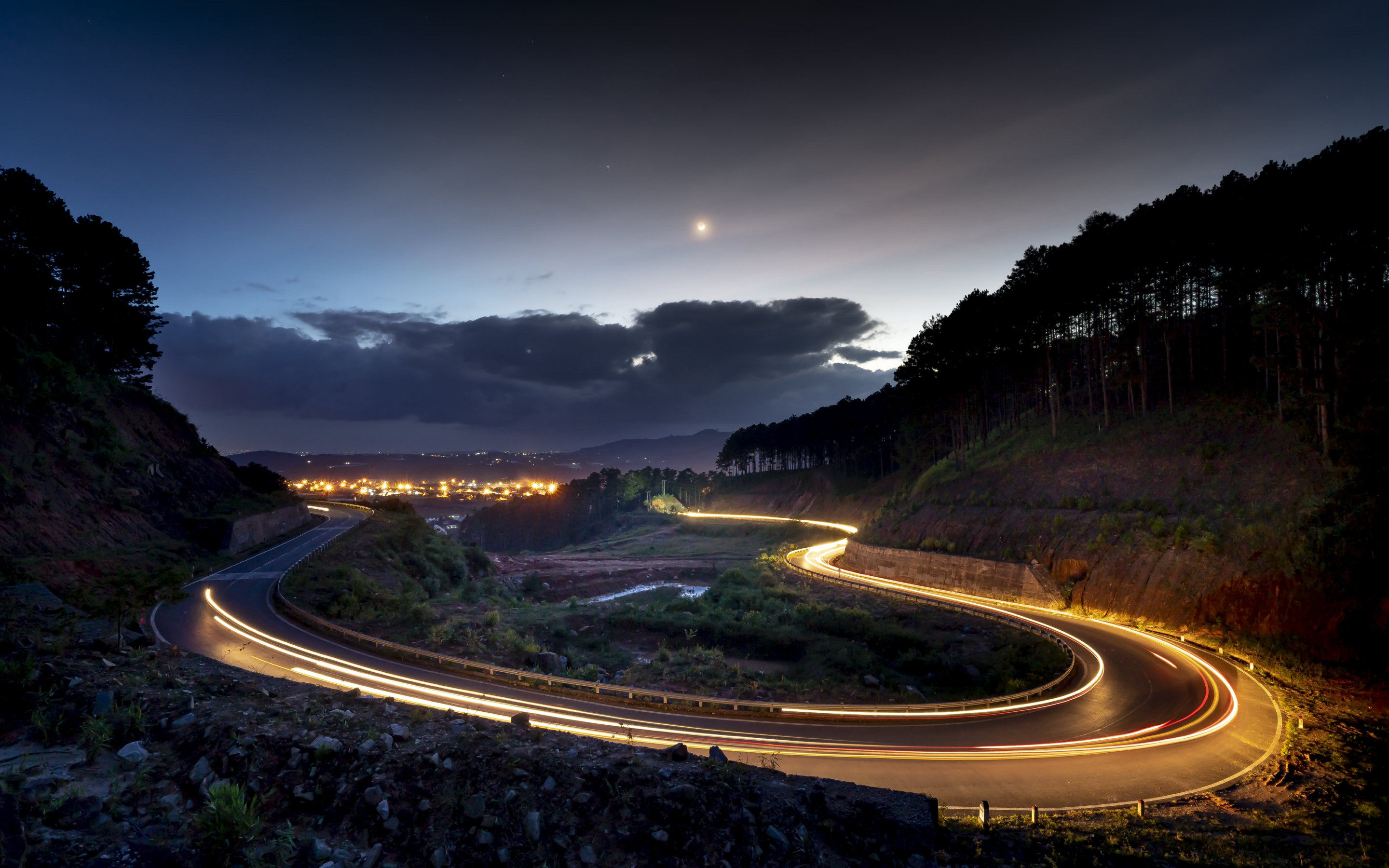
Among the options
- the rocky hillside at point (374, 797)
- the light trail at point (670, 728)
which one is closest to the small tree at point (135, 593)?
the light trail at point (670, 728)

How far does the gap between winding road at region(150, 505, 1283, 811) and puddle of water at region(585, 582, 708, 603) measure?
1450 inches

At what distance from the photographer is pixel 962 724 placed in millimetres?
19344

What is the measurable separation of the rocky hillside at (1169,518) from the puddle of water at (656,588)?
22.7m

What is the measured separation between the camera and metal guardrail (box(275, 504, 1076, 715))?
19266 mm

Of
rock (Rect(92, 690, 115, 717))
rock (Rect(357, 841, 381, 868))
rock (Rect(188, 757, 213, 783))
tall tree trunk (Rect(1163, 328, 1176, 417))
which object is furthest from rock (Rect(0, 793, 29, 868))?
tall tree trunk (Rect(1163, 328, 1176, 417))

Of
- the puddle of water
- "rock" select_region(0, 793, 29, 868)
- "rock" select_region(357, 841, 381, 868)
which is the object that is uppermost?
"rock" select_region(0, 793, 29, 868)

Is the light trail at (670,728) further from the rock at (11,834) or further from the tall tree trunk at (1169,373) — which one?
the tall tree trunk at (1169,373)

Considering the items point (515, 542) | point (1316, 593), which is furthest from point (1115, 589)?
point (515, 542)

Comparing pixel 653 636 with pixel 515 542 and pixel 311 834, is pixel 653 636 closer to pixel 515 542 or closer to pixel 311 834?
pixel 311 834

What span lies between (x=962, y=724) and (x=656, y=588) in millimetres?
47964

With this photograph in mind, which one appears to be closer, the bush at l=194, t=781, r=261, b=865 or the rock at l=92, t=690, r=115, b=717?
the bush at l=194, t=781, r=261, b=865

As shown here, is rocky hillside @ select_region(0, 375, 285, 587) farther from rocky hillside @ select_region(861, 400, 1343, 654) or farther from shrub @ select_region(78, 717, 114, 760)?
rocky hillside @ select_region(861, 400, 1343, 654)

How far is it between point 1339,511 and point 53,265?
271 feet

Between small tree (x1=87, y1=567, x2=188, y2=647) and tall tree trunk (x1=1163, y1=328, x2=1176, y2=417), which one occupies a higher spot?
tall tree trunk (x1=1163, y1=328, x2=1176, y2=417)
